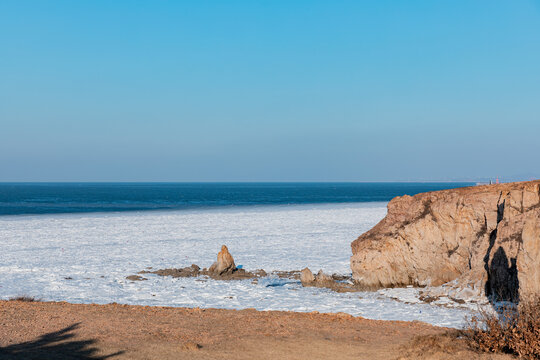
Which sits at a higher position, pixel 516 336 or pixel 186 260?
pixel 516 336

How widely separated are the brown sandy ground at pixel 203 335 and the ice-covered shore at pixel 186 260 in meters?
1.88

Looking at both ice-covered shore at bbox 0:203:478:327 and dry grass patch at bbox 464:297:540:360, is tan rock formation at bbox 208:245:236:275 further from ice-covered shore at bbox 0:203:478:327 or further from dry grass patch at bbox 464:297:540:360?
dry grass patch at bbox 464:297:540:360

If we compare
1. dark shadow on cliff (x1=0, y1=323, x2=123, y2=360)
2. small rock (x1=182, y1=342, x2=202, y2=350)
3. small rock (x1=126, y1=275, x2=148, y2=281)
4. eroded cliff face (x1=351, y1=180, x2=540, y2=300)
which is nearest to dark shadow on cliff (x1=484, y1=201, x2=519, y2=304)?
eroded cliff face (x1=351, y1=180, x2=540, y2=300)

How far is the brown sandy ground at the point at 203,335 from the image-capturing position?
30.4ft

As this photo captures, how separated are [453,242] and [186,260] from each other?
11.8 metres

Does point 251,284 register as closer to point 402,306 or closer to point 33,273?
point 402,306

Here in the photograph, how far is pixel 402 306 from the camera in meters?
14.1

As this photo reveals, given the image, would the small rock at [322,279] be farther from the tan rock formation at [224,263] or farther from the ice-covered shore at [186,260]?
the tan rock formation at [224,263]

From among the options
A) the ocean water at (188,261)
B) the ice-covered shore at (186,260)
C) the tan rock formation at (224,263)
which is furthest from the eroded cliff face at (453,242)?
the tan rock formation at (224,263)

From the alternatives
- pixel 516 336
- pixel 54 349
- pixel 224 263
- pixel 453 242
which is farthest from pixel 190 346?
pixel 224 263

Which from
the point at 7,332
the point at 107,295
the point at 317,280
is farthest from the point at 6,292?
the point at 317,280

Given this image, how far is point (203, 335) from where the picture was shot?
10.6 meters

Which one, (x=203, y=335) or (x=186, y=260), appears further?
(x=186, y=260)

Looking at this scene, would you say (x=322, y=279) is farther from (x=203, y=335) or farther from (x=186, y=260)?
(x=186, y=260)
